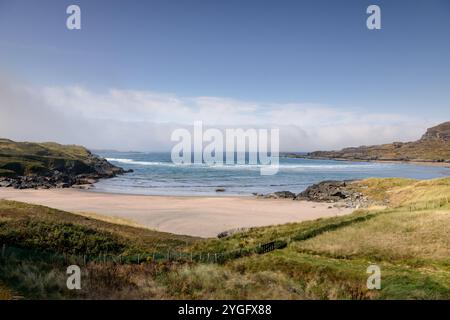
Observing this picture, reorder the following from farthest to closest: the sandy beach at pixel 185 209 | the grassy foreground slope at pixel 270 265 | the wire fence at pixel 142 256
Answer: the sandy beach at pixel 185 209 → the wire fence at pixel 142 256 → the grassy foreground slope at pixel 270 265

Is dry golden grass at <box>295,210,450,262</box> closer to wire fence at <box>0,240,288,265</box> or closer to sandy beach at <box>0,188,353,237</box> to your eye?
wire fence at <box>0,240,288,265</box>

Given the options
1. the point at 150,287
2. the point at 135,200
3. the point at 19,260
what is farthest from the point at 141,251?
the point at 135,200

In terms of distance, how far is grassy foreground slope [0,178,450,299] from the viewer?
13.8m

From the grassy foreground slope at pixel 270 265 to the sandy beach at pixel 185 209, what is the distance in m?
11.9

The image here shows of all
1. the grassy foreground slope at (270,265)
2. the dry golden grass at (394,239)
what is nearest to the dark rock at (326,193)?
the grassy foreground slope at (270,265)

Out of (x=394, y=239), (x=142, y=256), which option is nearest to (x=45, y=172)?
(x=142, y=256)

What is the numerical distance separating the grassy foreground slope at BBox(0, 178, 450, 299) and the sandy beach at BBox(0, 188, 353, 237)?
11892mm

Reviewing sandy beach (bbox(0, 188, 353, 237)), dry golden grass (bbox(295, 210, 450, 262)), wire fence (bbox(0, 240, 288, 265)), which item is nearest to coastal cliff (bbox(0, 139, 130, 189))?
sandy beach (bbox(0, 188, 353, 237))

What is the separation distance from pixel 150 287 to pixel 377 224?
1025 inches

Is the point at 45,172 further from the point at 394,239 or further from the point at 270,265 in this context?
the point at 394,239

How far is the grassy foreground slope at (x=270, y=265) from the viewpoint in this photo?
13.8 metres

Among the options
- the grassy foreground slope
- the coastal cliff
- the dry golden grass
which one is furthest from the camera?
the coastal cliff

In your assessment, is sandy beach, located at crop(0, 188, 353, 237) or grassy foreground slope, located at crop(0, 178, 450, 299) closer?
grassy foreground slope, located at crop(0, 178, 450, 299)

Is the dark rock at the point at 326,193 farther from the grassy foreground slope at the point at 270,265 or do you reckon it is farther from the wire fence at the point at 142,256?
the wire fence at the point at 142,256
